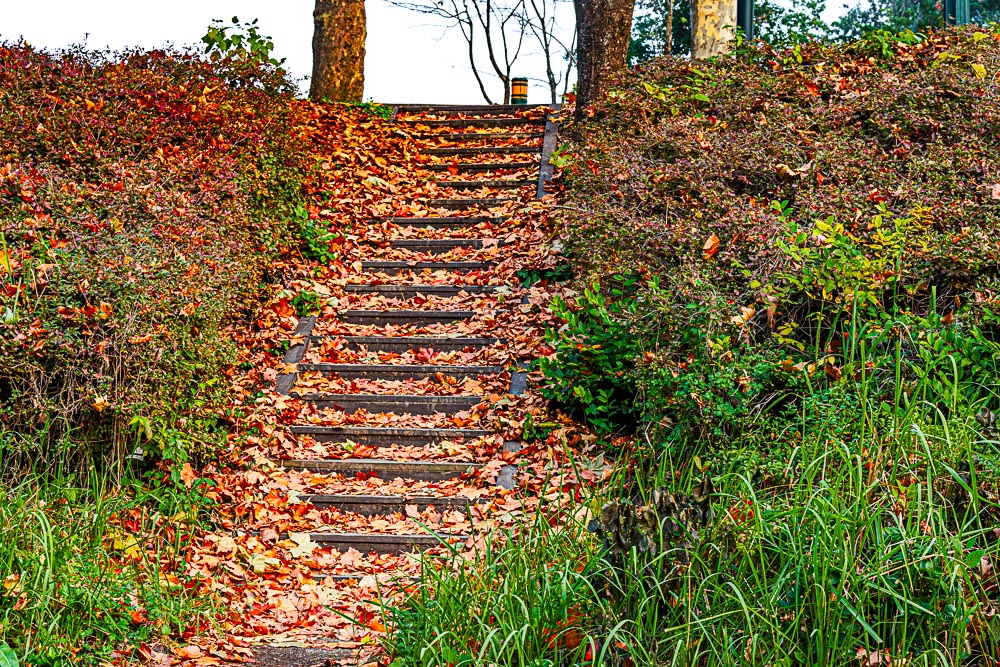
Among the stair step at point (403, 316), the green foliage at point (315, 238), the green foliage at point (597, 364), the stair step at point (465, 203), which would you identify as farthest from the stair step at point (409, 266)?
the green foliage at point (597, 364)

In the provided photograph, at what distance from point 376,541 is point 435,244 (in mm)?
4335

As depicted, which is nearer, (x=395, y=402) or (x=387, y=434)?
(x=387, y=434)

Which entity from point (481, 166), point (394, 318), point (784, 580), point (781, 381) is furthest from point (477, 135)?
point (784, 580)

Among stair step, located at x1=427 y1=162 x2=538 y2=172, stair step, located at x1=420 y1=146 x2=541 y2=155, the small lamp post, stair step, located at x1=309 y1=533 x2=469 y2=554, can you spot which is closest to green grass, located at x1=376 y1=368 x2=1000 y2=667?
stair step, located at x1=309 y1=533 x2=469 y2=554

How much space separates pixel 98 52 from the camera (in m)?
9.80

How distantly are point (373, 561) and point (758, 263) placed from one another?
3.05 m

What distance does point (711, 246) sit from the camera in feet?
21.6

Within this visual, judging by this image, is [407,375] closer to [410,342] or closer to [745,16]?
[410,342]

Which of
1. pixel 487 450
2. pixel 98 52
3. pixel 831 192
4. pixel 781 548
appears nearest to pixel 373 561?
pixel 487 450

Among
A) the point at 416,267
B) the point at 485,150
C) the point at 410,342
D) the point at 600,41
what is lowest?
the point at 410,342

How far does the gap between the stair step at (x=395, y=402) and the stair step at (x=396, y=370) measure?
0.38 metres

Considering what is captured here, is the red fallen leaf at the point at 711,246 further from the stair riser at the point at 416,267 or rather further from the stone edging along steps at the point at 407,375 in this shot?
the stair riser at the point at 416,267

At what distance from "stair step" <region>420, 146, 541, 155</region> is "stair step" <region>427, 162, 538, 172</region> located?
38cm

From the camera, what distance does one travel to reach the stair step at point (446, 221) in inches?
408
